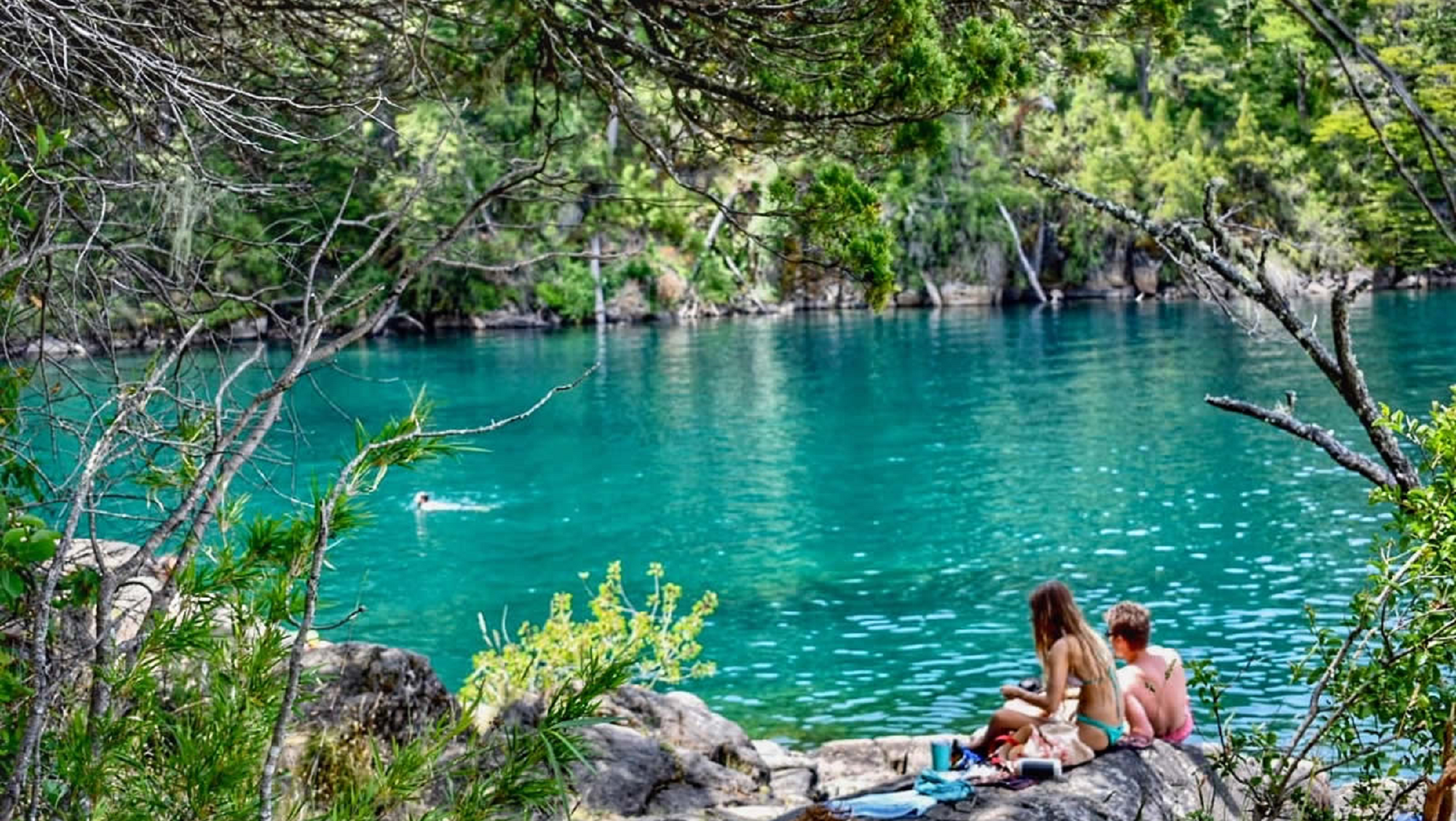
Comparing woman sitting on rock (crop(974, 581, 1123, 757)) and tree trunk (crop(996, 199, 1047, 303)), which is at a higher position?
tree trunk (crop(996, 199, 1047, 303))

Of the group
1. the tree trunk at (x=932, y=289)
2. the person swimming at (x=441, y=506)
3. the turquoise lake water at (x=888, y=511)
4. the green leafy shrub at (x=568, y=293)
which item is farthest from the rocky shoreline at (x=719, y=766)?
the tree trunk at (x=932, y=289)

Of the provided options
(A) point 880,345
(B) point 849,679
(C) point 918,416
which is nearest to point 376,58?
(B) point 849,679

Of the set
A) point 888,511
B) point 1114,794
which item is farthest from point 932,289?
point 1114,794

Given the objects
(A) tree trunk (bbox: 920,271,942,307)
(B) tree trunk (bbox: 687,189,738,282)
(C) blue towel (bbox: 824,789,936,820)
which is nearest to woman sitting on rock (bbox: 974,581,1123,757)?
(C) blue towel (bbox: 824,789,936,820)

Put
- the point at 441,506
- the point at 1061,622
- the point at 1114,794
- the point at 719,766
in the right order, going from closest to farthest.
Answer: the point at 1114,794, the point at 1061,622, the point at 719,766, the point at 441,506

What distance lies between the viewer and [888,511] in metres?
22.9

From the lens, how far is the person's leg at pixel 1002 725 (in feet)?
26.4

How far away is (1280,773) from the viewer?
14.4 feet

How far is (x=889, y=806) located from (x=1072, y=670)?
76.4 inches

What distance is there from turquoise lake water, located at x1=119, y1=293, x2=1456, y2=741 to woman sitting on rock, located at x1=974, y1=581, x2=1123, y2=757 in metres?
3.43

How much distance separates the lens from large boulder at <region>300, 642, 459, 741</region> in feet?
26.1

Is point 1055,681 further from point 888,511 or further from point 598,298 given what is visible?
point 598,298

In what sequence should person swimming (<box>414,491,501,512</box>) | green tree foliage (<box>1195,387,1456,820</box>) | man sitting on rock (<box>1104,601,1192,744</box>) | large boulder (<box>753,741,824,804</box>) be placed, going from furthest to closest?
person swimming (<box>414,491,501,512</box>) < large boulder (<box>753,741,824,804</box>) < man sitting on rock (<box>1104,601,1192,744</box>) < green tree foliage (<box>1195,387,1456,820</box>)

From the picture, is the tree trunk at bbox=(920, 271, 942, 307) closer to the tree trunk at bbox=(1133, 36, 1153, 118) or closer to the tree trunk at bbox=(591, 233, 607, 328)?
the tree trunk at bbox=(1133, 36, 1153, 118)
